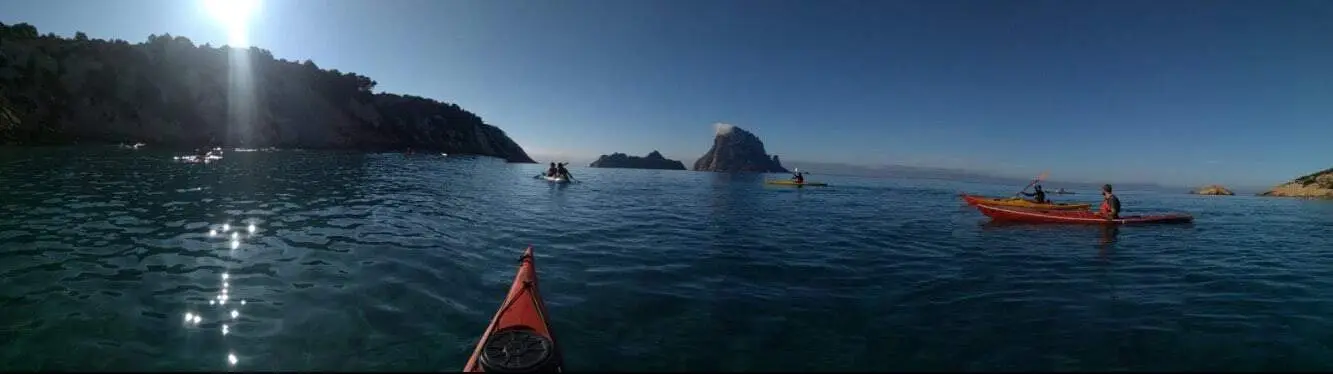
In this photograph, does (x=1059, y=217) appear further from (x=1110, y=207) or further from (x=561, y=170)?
(x=561, y=170)

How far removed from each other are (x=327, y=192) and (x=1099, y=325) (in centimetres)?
3204

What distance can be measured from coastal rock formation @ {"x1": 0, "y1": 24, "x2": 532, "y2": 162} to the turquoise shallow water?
251 feet

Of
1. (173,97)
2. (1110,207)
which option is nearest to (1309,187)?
(1110,207)

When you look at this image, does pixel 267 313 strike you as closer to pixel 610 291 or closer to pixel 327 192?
pixel 610 291

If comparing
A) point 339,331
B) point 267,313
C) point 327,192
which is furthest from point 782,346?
point 327,192

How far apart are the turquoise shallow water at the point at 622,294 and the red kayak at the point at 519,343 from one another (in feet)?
2.47

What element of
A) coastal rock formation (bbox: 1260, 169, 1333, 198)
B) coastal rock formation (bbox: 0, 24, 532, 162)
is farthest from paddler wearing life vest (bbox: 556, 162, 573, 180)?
coastal rock formation (bbox: 1260, 169, 1333, 198)

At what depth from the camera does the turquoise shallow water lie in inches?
279

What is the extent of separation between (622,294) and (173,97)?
125 m

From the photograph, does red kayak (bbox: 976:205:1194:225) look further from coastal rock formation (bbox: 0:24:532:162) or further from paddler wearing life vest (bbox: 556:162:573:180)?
coastal rock formation (bbox: 0:24:532:162)

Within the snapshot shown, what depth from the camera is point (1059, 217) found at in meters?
26.4

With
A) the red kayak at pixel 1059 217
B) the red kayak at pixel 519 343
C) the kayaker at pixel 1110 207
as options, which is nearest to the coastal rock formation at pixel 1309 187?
the red kayak at pixel 1059 217

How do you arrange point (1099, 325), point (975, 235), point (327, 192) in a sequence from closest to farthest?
point (1099, 325) < point (975, 235) < point (327, 192)

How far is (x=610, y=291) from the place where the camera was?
408 inches
